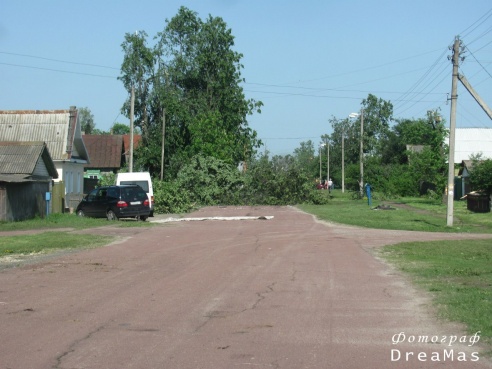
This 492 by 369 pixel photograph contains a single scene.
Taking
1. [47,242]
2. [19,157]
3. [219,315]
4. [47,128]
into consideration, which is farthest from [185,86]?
[219,315]

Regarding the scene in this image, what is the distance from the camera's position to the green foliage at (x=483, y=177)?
3800 centimetres

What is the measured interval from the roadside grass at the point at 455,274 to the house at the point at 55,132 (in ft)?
85.0

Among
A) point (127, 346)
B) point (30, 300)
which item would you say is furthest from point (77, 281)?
point (127, 346)

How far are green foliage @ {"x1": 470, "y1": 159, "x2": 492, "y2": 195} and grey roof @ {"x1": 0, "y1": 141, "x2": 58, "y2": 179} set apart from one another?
2449 centimetres

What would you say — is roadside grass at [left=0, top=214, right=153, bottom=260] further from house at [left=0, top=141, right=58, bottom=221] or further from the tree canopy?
the tree canopy

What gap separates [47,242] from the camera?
1919cm

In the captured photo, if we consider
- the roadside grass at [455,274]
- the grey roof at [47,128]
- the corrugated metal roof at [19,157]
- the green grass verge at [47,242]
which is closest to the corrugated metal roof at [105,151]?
the grey roof at [47,128]

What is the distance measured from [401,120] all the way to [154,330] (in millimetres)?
105570

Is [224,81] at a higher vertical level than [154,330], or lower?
higher

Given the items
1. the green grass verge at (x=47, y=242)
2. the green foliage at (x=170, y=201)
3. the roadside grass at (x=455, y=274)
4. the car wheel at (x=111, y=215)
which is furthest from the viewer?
the green foliage at (x=170, y=201)

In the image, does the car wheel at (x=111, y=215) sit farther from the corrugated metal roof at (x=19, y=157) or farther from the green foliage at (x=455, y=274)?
the green foliage at (x=455, y=274)

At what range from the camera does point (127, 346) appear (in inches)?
291

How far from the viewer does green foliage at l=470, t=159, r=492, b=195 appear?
3800 cm

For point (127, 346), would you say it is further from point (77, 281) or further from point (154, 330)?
point (77, 281)
